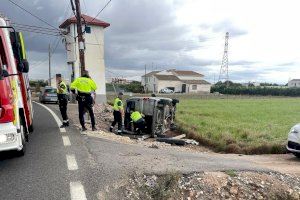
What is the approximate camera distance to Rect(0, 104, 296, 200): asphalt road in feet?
17.2

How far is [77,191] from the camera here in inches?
204

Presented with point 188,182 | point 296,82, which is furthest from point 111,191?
point 296,82

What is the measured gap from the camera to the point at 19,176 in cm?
593

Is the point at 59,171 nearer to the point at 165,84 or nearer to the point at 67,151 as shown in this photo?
the point at 67,151

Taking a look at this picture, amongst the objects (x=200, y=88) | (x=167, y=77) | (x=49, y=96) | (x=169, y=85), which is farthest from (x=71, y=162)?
(x=200, y=88)

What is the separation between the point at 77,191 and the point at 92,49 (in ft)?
107

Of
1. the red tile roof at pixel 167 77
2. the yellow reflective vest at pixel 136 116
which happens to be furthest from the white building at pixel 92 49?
the red tile roof at pixel 167 77

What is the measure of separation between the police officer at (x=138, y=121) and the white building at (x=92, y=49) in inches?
817

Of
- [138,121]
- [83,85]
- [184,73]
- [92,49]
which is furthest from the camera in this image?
[184,73]

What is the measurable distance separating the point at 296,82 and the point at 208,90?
2020 inches

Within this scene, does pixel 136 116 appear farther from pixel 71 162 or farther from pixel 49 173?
pixel 49 173

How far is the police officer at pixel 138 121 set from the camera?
1602 cm

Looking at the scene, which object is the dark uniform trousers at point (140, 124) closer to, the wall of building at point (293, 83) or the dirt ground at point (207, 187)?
the dirt ground at point (207, 187)

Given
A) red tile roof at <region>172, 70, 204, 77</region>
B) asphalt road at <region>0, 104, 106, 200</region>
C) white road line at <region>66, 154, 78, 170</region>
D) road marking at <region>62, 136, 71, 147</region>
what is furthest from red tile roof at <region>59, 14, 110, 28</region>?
red tile roof at <region>172, 70, 204, 77</region>
